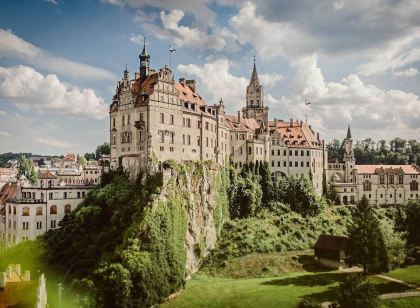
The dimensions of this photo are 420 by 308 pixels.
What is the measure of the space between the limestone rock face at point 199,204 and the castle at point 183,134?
2.62 meters

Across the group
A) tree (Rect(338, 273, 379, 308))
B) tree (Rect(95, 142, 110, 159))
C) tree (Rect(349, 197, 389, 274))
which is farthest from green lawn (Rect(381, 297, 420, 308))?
tree (Rect(95, 142, 110, 159))

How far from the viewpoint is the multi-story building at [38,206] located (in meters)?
59.1

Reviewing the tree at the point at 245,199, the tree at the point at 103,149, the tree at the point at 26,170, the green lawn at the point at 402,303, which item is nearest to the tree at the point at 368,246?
the green lawn at the point at 402,303

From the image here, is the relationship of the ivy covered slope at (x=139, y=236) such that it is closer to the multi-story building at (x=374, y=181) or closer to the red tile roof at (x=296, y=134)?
the red tile roof at (x=296, y=134)

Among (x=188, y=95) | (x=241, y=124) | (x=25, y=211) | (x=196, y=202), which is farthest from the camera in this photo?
(x=241, y=124)

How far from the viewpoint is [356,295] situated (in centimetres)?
4416

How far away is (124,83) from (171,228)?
22.5 meters

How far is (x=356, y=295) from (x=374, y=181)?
5418cm

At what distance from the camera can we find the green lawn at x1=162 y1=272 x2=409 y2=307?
49.0 m

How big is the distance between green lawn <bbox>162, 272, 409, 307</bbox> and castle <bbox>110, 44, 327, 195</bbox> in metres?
16.8

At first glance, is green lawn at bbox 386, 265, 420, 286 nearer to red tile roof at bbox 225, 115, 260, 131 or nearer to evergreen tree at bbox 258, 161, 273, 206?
evergreen tree at bbox 258, 161, 273, 206

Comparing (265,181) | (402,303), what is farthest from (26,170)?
(402,303)

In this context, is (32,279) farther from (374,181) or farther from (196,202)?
(374,181)

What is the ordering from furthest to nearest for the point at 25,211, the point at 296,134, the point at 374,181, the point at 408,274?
the point at 374,181 < the point at 296,134 < the point at 25,211 < the point at 408,274
